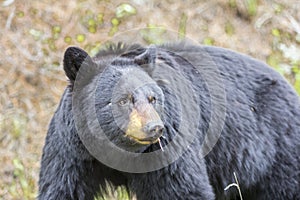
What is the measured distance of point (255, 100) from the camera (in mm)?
5367

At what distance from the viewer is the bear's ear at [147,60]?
461 centimetres

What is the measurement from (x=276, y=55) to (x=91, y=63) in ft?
16.6

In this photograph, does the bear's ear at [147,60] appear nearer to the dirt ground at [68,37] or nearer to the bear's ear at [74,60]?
the bear's ear at [74,60]

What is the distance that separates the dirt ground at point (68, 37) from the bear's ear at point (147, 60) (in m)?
2.62

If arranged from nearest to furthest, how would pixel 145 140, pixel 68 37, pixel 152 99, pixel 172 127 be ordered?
pixel 145 140, pixel 152 99, pixel 172 127, pixel 68 37

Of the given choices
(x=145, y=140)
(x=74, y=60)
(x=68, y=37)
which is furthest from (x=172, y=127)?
Answer: (x=68, y=37)

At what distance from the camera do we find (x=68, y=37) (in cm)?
835

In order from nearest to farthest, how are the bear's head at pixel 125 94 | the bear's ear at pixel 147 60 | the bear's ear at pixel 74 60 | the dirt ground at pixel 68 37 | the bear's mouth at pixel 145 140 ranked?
1. the bear's mouth at pixel 145 140
2. the bear's head at pixel 125 94
3. the bear's ear at pixel 74 60
4. the bear's ear at pixel 147 60
5. the dirt ground at pixel 68 37

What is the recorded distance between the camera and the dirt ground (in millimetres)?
7684

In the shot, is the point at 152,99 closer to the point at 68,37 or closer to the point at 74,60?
the point at 74,60

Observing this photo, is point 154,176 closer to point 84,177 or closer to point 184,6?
point 84,177

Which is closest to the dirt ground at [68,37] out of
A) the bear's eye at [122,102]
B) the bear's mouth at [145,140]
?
the bear's eye at [122,102]

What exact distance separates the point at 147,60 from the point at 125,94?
0.36m

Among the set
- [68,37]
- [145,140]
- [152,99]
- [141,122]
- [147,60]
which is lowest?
[145,140]
